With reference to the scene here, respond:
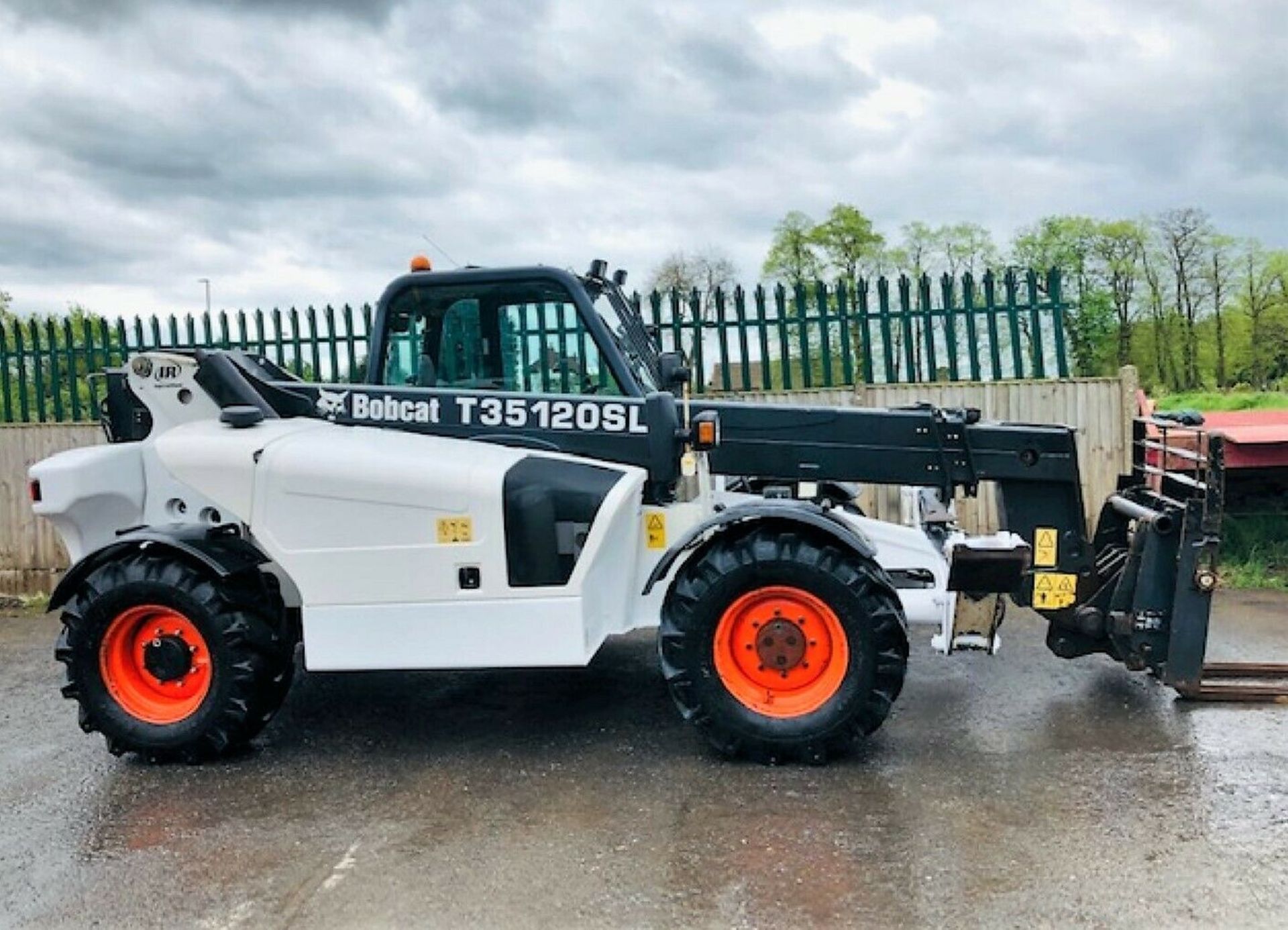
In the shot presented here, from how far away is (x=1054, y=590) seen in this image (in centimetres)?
571

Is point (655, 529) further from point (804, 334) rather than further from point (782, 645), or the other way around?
point (804, 334)

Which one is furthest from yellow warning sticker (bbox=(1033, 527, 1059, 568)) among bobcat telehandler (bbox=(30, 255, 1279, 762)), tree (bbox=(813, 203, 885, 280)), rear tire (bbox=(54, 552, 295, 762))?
tree (bbox=(813, 203, 885, 280))

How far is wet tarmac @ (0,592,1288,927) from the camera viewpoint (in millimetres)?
3766

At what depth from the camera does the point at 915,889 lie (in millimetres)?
3799

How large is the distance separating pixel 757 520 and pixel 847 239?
31742mm

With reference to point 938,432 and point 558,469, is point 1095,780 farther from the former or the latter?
point 558,469

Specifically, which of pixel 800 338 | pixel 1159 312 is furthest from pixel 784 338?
pixel 1159 312

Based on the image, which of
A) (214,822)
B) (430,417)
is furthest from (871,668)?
(214,822)

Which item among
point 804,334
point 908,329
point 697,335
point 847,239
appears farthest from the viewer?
point 847,239

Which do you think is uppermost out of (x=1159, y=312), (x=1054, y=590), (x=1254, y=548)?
(x=1159, y=312)

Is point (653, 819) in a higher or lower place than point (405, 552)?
lower

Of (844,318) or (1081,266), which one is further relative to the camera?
(1081,266)

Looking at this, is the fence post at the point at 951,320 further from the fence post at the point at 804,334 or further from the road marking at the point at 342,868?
the road marking at the point at 342,868

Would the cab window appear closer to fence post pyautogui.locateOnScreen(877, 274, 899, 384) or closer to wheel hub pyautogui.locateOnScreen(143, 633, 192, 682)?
wheel hub pyautogui.locateOnScreen(143, 633, 192, 682)
